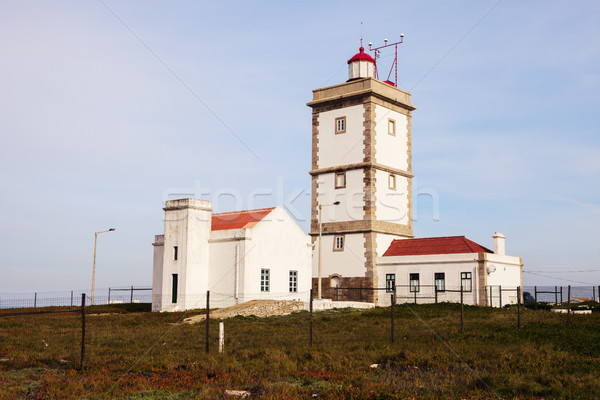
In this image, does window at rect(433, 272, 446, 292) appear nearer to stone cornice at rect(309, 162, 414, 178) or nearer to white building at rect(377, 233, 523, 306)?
white building at rect(377, 233, 523, 306)

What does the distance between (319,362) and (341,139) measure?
34.4 m

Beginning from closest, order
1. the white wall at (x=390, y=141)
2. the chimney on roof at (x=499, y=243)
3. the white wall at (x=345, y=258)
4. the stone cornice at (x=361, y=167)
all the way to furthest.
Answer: the chimney on roof at (x=499, y=243)
the white wall at (x=345, y=258)
the stone cornice at (x=361, y=167)
the white wall at (x=390, y=141)

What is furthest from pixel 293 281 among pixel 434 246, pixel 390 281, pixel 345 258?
pixel 434 246

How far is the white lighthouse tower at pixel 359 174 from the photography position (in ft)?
155

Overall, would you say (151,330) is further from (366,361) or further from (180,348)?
(366,361)

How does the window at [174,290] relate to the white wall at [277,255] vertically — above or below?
below

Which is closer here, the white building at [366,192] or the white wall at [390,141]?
the white building at [366,192]

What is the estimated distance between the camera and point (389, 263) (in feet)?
150

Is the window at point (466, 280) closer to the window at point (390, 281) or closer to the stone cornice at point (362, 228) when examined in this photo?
the window at point (390, 281)

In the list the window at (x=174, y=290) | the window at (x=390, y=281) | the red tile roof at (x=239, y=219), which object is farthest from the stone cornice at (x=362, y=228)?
the window at (x=174, y=290)

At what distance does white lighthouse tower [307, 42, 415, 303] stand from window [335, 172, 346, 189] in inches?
3.2

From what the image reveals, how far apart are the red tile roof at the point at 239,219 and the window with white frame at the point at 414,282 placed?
38.2 feet

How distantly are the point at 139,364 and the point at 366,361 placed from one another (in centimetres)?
627

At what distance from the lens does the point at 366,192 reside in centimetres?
4709
